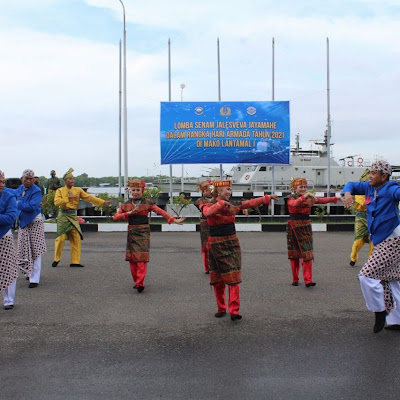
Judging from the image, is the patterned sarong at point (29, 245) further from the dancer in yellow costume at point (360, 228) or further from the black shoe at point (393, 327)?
the dancer in yellow costume at point (360, 228)

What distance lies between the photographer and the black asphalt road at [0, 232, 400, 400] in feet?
10.9

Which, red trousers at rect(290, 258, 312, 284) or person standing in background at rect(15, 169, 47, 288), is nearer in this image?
red trousers at rect(290, 258, 312, 284)

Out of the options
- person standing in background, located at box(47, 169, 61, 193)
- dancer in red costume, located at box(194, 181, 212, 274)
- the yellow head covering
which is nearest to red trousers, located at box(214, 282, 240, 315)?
dancer in red costume, located at box(194, 181, 212, 274)

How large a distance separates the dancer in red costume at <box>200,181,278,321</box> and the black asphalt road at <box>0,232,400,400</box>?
0.28 metres

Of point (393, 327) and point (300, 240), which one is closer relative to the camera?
point (393, 327)

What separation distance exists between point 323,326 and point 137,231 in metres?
3.09

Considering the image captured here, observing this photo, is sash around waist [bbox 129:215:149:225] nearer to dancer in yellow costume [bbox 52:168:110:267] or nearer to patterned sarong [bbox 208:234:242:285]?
patterned sarong [bbox 208:234:242:285]

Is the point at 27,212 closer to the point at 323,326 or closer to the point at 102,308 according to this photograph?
the point at 102,308

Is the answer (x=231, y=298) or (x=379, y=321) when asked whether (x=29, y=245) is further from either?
(x=379, y=321)

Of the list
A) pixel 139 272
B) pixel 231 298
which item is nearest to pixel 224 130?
pixel 139 272

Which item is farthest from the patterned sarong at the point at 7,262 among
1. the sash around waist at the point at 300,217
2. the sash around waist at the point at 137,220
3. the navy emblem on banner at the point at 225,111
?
the navy emblem on banner at the point at 225,111

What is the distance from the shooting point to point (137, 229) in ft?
22.3

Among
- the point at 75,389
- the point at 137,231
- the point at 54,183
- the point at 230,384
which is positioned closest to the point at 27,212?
the point at 137,231

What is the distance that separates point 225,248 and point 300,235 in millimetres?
2132
